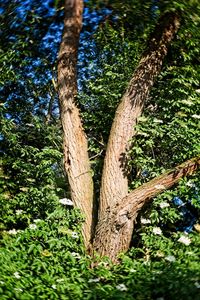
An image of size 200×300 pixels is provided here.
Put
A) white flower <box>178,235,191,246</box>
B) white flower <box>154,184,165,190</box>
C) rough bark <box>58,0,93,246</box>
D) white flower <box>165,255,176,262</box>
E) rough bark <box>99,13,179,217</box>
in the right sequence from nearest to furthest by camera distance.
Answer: white flower <box>165,255,176,262</box>, white flower <box>178,235,191,246</box>, white flower <box>154,184,165,190</box>, rough bark <box>99,13,179,217</box>, rough bark <box>58,0,93,246</box>

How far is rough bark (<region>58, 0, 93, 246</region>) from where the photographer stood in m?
4.77

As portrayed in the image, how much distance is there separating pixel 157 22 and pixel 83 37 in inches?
57.9

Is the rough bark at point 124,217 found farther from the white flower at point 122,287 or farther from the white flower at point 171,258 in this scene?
the white flower at point 122,287

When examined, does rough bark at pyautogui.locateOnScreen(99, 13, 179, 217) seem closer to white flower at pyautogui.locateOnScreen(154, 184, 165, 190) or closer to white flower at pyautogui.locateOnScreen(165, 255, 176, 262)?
white flower at pyautogui.locateOnScreen(154, 184, 165, 190)

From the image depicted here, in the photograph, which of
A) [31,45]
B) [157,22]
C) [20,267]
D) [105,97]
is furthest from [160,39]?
[20,267]

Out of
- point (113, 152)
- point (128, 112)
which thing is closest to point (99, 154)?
point (113, 152)

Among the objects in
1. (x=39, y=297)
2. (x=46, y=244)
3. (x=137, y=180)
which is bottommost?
(x=39, y=297)

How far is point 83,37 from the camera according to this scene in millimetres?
6383

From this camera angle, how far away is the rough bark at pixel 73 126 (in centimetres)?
477

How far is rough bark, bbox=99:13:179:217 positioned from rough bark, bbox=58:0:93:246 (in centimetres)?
24

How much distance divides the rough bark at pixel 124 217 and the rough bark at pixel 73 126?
274 millimetres

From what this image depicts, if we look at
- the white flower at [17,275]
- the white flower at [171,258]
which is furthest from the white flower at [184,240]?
the white flower at [17,275]

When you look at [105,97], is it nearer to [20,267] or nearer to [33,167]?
[33,167]

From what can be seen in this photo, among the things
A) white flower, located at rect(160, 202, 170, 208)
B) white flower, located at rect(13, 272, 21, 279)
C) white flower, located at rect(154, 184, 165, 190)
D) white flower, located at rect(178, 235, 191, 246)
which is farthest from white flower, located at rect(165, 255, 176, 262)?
white flower, located at rect(13, 272, 21, 279)
